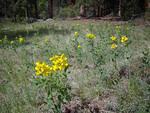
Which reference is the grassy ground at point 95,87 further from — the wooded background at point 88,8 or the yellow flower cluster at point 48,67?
the wooded background at point 88,8

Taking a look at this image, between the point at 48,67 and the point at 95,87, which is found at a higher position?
the point at 48,67

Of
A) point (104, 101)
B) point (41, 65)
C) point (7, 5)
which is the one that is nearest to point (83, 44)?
point (104, 101)

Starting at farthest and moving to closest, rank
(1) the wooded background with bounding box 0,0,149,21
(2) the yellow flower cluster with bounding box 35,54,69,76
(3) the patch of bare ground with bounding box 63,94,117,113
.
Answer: (1) the wooded background with bounding box 0,0,149,21, (3) the patch of bare ground with bounding box 63,94,117,113, (2) the yellow flower cluster with bounding box 35,54,69,76

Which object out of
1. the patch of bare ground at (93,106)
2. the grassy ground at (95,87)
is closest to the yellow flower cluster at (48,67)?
the grassy ground at (95,87)

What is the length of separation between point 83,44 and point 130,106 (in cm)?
450

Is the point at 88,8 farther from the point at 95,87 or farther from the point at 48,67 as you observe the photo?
the point at 48,67

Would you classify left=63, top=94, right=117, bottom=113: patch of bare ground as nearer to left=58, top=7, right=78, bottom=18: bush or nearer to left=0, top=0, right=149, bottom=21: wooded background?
left=0, top=0, right=149, bottom=21: wooded background

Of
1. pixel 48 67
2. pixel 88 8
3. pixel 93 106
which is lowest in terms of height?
pixel 93 106

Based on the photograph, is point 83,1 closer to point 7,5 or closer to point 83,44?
point 7,5

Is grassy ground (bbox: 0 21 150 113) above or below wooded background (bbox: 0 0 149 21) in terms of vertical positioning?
below

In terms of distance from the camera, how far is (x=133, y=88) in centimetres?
390

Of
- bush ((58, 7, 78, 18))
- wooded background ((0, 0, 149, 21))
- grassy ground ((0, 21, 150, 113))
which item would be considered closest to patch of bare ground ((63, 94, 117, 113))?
grassy ground ((0, 21, 150, 113))

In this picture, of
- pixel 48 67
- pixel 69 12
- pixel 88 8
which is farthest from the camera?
pixel 69 12

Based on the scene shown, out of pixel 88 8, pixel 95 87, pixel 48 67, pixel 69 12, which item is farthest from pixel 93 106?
pixel 69 12
